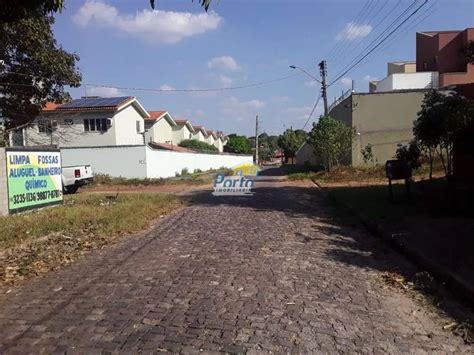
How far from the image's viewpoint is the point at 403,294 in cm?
596

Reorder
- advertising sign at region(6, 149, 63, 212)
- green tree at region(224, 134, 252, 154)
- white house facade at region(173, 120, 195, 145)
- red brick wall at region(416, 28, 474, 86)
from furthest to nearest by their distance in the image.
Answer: green tree at region(224, 134, 252, 154), white house facade at region(173, 120, 195, 145), red brick wall at region(416, 28, 474, 86), advertising sign at region(6, 149, 63, 212)

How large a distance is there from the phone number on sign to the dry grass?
1.43 feet

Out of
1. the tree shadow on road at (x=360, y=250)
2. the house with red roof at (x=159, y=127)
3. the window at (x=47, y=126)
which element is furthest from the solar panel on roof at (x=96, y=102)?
the tree shadow on road at (x=360, y=250)

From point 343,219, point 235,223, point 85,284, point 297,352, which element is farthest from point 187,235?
point 297,352

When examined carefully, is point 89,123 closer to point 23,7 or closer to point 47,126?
point 47,126

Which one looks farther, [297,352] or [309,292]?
[309,292]

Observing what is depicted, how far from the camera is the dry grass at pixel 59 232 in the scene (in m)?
7.62

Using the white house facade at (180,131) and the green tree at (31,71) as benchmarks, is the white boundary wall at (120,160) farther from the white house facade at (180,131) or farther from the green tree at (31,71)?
the white house facade at (180,131)

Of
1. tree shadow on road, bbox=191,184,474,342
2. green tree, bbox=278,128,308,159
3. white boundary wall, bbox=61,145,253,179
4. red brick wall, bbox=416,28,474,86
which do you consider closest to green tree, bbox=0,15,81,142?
white boundary wall, bbox=61,145,253,179

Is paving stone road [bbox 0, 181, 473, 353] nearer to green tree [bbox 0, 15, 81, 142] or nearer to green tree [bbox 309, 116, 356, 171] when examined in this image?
green tree [bbox 0, 15, 81, 142]

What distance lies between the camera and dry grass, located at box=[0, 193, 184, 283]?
7.62 metres

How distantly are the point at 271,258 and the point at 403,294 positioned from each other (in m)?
2.14

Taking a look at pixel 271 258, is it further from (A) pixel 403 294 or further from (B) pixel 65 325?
(B) pixel 65 325

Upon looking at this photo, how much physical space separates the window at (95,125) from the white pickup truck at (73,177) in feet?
67.1
